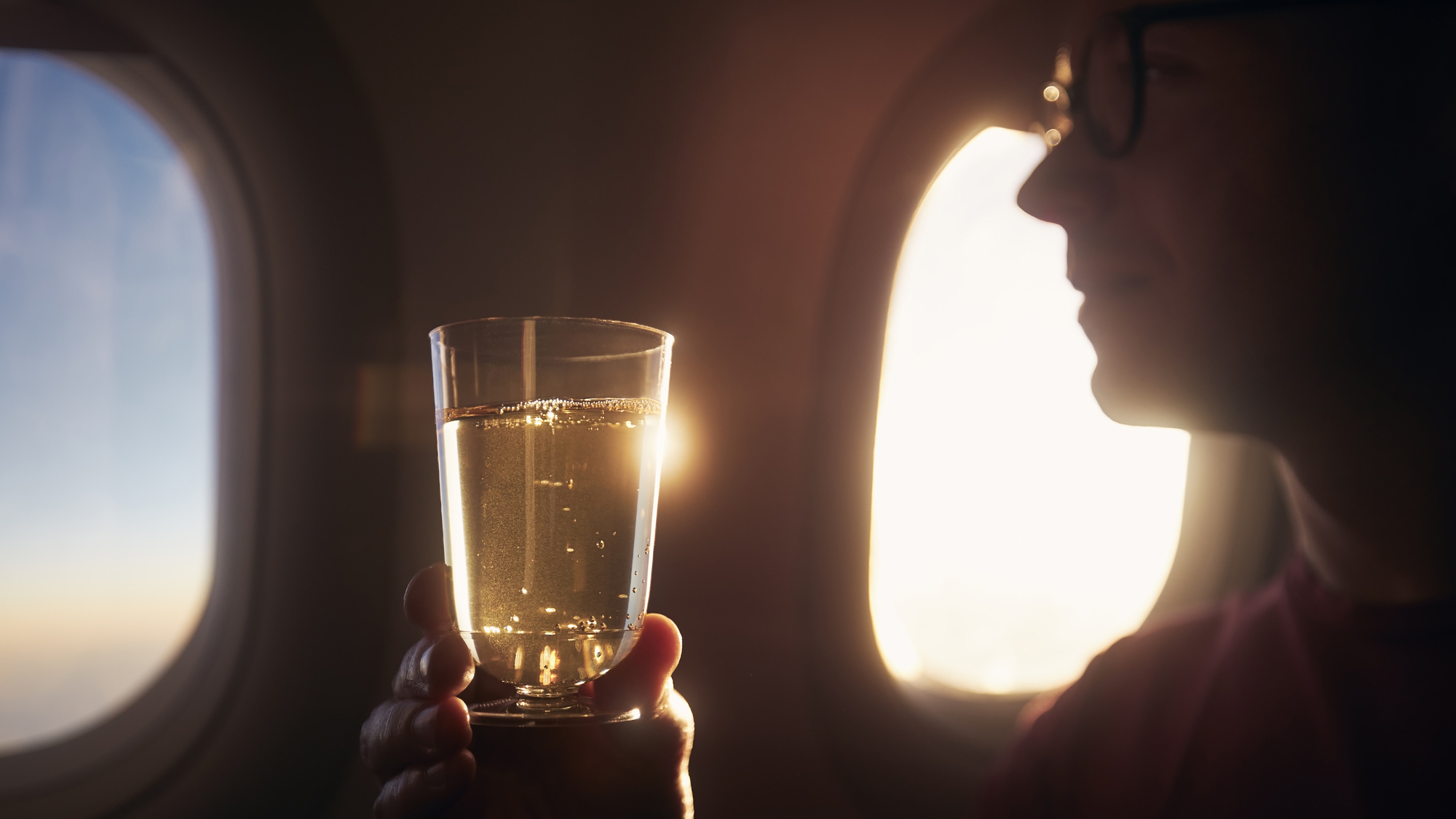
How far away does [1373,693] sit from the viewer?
3.54 feet

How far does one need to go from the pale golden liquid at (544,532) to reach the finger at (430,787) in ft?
0.76

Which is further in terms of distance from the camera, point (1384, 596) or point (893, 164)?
point (893, 164)

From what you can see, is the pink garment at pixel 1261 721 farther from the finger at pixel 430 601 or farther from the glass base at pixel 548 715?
the finger at pixel 430 601

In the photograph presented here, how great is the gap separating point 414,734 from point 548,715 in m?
0.30

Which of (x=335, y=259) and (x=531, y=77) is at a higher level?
(x=531, y=77)

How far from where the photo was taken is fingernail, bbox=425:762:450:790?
907 millimetres

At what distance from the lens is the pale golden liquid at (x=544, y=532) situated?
2.39 feet

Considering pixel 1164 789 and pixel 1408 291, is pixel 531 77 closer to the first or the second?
pixel 1408 291

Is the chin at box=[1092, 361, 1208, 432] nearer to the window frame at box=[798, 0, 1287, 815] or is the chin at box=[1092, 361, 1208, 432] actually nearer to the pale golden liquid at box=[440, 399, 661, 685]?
the window frame at box=[798, 0, 1287, 815]

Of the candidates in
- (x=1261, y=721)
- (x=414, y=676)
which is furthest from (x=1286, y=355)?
(x=414, y=676)

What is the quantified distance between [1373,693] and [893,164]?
1.28 m

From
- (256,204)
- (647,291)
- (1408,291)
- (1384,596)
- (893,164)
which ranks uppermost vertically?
(893,164)

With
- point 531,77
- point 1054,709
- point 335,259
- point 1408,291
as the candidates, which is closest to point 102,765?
A: point 335,259

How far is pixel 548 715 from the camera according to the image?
2.29 ft
